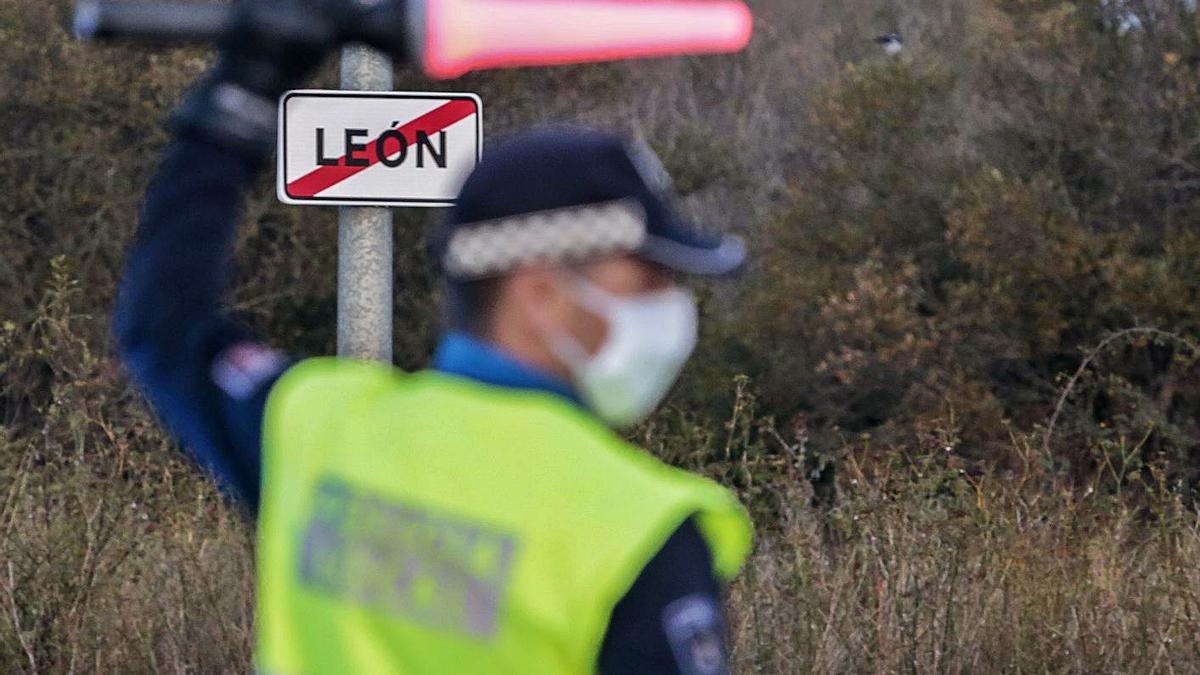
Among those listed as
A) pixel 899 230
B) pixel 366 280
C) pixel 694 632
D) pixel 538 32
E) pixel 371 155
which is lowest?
pixel 899 230

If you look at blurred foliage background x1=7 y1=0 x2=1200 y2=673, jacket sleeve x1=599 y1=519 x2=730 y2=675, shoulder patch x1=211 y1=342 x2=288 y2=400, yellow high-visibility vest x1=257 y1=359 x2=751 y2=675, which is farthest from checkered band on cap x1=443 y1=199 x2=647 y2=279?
blurred foliage background x1=7 y1=0 x2=1200 y2=673

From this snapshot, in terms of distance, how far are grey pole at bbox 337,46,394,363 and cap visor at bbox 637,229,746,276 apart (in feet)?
13.4

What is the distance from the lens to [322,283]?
1850cm

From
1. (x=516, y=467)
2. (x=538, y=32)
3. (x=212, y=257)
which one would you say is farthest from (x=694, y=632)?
(x=212, y=257)

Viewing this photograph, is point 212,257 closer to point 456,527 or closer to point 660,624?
point 456,527

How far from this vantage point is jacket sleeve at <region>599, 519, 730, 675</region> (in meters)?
1.67

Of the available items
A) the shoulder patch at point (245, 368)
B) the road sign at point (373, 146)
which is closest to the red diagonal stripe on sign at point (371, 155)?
the road sign at point (373, 146)

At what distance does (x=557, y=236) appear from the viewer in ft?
5.82

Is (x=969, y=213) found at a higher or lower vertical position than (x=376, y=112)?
lower

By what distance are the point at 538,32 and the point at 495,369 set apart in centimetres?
29

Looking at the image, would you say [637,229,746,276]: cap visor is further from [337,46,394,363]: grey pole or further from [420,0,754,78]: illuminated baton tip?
[337,46,394,363]: grey pole

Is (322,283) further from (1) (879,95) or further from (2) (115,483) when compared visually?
(2) (115,483)

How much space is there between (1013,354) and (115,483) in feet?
37.1

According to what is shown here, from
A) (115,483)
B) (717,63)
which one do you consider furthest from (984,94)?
(717,63)
